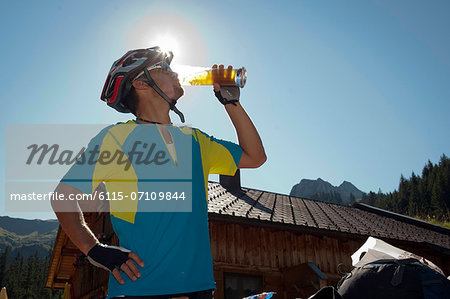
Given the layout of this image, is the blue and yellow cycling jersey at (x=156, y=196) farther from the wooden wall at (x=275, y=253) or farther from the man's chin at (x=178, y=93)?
the wooden wall at (x=275, y=253)

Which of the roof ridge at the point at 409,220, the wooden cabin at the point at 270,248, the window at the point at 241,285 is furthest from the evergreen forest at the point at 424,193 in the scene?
the window at the point at 241,285

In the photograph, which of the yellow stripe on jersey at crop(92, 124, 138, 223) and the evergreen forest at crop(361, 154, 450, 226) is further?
the evergreen forest at crop(361, 154, 450, 226)

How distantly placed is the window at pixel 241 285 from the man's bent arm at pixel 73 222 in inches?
282

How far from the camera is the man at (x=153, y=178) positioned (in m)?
1.71

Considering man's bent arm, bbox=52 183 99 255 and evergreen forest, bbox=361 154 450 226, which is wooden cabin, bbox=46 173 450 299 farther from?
evergreen forest, bbox=361 154 450 226

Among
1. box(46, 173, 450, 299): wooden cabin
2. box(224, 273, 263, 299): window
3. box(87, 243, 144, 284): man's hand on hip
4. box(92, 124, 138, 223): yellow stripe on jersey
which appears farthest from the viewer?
box(46, 173, 450, 299): wooden cabin

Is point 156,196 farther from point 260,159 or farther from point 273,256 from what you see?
point 273,256

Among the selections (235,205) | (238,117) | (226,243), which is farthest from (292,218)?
(238,117)

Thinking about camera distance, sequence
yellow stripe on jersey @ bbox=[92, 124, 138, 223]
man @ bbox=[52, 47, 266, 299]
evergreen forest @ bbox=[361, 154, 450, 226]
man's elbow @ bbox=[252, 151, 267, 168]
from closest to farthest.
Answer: man @ bbox=[52, 47, 266, 299], yellow stripe on jersey @ bbox=[92, 124, 138, 223], man's elbow @ bbox=[252, 151, 267, 168], evergreen forest @ bbox=[361, 154, 450, 226]

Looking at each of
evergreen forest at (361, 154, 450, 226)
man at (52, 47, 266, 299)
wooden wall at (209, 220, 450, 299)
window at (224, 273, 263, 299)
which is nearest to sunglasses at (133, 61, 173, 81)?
man at (52, 47, 266, 299)

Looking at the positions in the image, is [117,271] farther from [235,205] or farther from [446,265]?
[446,265]

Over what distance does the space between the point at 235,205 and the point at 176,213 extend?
27.7 ft

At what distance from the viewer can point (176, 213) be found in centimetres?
195

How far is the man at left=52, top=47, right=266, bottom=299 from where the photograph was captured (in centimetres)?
171
